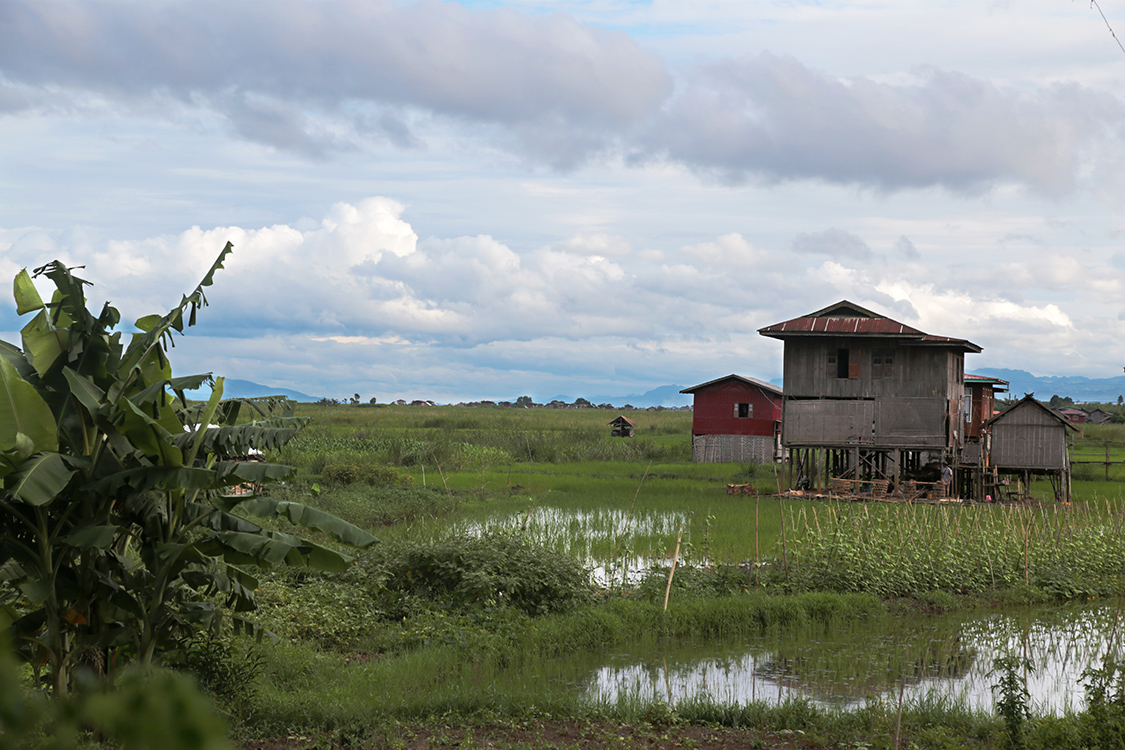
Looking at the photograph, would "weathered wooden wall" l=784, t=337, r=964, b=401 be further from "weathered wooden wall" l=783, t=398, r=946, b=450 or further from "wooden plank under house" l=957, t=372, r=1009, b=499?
"wooden plank under house" l=957, t=372, r=1009, b=499

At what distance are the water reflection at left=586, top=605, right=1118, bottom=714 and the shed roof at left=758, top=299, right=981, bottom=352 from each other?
15.3 meters

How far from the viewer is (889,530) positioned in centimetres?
1522

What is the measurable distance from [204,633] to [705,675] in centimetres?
540

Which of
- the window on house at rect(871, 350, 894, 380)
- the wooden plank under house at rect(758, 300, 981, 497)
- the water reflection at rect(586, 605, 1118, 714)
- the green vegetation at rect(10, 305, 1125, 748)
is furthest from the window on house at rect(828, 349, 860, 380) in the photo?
the water reflection at rect(586, 605, 1118, 714)

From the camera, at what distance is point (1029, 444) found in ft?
89.0

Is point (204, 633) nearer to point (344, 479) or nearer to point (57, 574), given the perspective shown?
point (57, 574)

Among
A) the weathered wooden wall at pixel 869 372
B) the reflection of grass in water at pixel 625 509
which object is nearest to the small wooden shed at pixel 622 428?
the reflection of grass in water at pixel 625 509

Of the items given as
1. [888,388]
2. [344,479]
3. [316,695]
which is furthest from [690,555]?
[888,388]

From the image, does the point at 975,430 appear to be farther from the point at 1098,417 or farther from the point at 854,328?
the point at 1098,417

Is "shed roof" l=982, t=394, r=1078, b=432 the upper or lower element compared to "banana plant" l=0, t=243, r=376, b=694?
upper

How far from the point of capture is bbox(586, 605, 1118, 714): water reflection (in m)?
9.11

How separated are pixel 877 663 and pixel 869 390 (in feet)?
62.0

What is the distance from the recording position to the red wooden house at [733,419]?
41.2 metres

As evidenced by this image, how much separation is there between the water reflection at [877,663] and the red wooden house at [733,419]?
28419 mm
